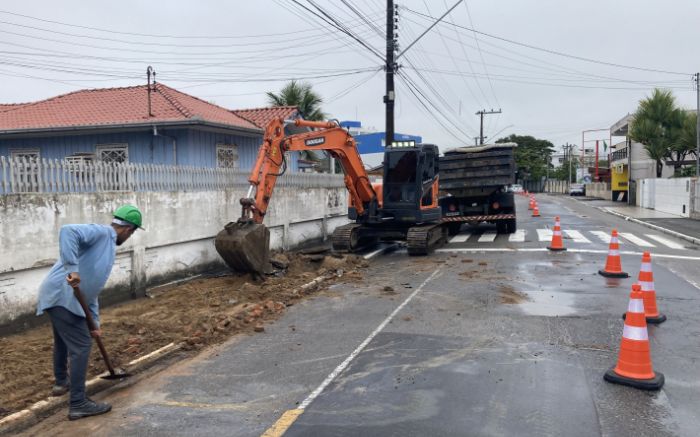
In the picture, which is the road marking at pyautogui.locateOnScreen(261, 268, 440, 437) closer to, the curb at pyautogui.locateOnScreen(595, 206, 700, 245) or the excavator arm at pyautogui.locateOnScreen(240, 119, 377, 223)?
the excavator arm at pyautogui.locateOnScreen(240, 119, 377, 223)

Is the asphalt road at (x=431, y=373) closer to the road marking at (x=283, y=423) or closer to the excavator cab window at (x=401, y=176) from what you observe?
the road marking at (x=283, y=423)

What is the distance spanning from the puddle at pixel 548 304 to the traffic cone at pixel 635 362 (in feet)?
8.38

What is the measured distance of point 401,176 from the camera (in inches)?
605

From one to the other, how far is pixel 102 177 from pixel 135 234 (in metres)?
1.07

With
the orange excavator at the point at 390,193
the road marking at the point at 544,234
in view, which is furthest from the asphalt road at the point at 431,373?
the road marking at the point at 544,234

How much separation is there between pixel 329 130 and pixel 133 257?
241 inches

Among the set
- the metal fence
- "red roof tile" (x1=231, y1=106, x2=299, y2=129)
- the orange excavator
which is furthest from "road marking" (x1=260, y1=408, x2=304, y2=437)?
"red roof tile" (x1=231, y1=106, x2=299, y2=129)

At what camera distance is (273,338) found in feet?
23.1

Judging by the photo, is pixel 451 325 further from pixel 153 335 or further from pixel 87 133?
pixel 87 133

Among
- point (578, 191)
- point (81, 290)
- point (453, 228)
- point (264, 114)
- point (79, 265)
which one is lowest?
point (453, 228)

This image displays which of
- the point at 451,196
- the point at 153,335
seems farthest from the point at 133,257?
the point at 451,196

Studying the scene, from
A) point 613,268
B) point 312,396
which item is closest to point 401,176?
point 613,268

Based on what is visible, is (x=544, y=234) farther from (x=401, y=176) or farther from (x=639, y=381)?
(x=639, y=381)

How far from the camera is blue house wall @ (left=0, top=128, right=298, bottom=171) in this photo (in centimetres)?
1647
